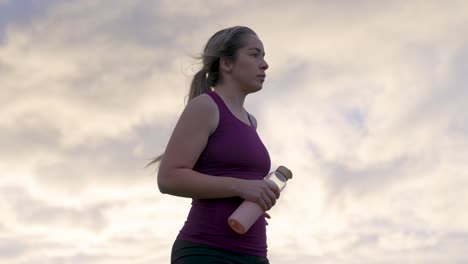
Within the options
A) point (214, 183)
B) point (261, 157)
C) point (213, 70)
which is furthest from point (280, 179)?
point (213, 70)

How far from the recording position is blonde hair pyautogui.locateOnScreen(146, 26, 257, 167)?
5.86 m

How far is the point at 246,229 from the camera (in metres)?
5.24

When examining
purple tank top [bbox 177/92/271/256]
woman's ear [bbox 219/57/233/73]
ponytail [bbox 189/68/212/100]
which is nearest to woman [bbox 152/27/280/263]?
purple tank top [bbox 177/92/271/256]

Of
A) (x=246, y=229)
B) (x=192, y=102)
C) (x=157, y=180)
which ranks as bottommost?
(x=246, y=229)

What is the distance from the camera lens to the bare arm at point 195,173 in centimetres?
524

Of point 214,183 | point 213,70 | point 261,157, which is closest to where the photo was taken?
point 214,183

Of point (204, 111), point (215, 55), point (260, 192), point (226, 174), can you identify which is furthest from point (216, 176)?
point (215, 55)

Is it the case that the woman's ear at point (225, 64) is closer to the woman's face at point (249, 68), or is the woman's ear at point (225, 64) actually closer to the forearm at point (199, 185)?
the woman's face at point (249, 68)

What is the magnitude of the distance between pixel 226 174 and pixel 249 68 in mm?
807

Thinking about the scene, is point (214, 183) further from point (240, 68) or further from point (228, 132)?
point (240, 68)

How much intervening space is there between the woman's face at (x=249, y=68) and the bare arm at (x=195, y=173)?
1.35 ft

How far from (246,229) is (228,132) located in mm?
659

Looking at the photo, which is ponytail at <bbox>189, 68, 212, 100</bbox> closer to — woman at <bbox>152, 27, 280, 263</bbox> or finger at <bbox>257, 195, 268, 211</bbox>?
woman at <bbox>152, 27, 280, 263</bbox>

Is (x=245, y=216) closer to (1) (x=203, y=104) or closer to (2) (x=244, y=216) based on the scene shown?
(2) (x=244, y=216)
